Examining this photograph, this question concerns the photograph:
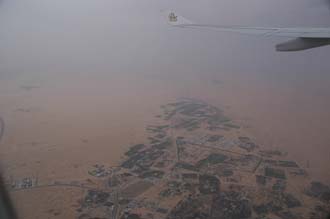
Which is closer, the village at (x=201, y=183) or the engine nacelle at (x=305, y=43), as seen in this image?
the engine nacelle at (x=305, y=43)

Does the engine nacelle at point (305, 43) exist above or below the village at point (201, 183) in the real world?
above

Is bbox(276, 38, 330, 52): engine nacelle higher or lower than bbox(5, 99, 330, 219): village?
higher

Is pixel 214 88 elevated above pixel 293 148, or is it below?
above

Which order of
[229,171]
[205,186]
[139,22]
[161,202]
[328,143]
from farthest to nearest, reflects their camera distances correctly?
[139,22], [328,143], [229,171], [205,186], [161,202]

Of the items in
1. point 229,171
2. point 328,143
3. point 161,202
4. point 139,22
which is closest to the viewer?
point 161,202

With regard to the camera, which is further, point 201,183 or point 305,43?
point 201,183

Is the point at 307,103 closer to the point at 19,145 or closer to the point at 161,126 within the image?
the point at 161,126

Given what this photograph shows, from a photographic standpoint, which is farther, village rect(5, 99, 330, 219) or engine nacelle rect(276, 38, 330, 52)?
village rect(5, 99, 330, 219)

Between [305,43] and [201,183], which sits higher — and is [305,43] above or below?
above

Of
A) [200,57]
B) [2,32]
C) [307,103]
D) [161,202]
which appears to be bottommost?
[161,202]

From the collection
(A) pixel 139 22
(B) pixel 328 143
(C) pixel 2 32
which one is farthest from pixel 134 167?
(C) pixel 2 32

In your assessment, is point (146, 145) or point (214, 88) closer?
point (146, 145)
